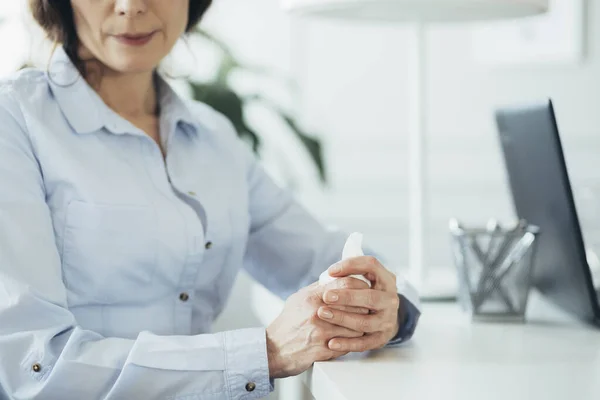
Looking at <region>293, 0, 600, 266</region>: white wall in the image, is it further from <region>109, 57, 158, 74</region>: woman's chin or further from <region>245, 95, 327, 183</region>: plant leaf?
<region>109, 57, 158, 74</region>: woman's chin

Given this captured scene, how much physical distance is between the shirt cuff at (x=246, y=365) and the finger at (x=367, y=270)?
4.5 inches

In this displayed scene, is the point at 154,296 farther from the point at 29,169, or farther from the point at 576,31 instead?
the point at 576,31

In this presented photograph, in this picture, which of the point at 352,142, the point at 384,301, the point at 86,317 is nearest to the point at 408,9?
the point at 384,301

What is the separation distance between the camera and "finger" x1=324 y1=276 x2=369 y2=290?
1.00m

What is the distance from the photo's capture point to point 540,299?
4.43ft

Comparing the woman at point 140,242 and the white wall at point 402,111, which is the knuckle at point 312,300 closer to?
the woman at point 140,242

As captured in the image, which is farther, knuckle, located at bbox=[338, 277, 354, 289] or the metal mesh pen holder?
the metal mesh pen holder

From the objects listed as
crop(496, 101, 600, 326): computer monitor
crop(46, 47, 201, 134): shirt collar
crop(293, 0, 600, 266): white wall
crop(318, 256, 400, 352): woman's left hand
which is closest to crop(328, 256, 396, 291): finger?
crop(318, 256, 400, 352): woman's left hand

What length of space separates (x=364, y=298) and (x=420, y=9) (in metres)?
0.68

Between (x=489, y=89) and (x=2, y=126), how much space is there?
2.09 metres

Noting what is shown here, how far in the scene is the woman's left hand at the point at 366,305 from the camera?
38.7 inches

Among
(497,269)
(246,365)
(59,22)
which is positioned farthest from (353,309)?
(59,22)

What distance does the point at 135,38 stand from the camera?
4.06 feet

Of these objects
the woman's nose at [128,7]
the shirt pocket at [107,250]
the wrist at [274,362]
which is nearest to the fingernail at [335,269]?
the wrist at [274,362]
